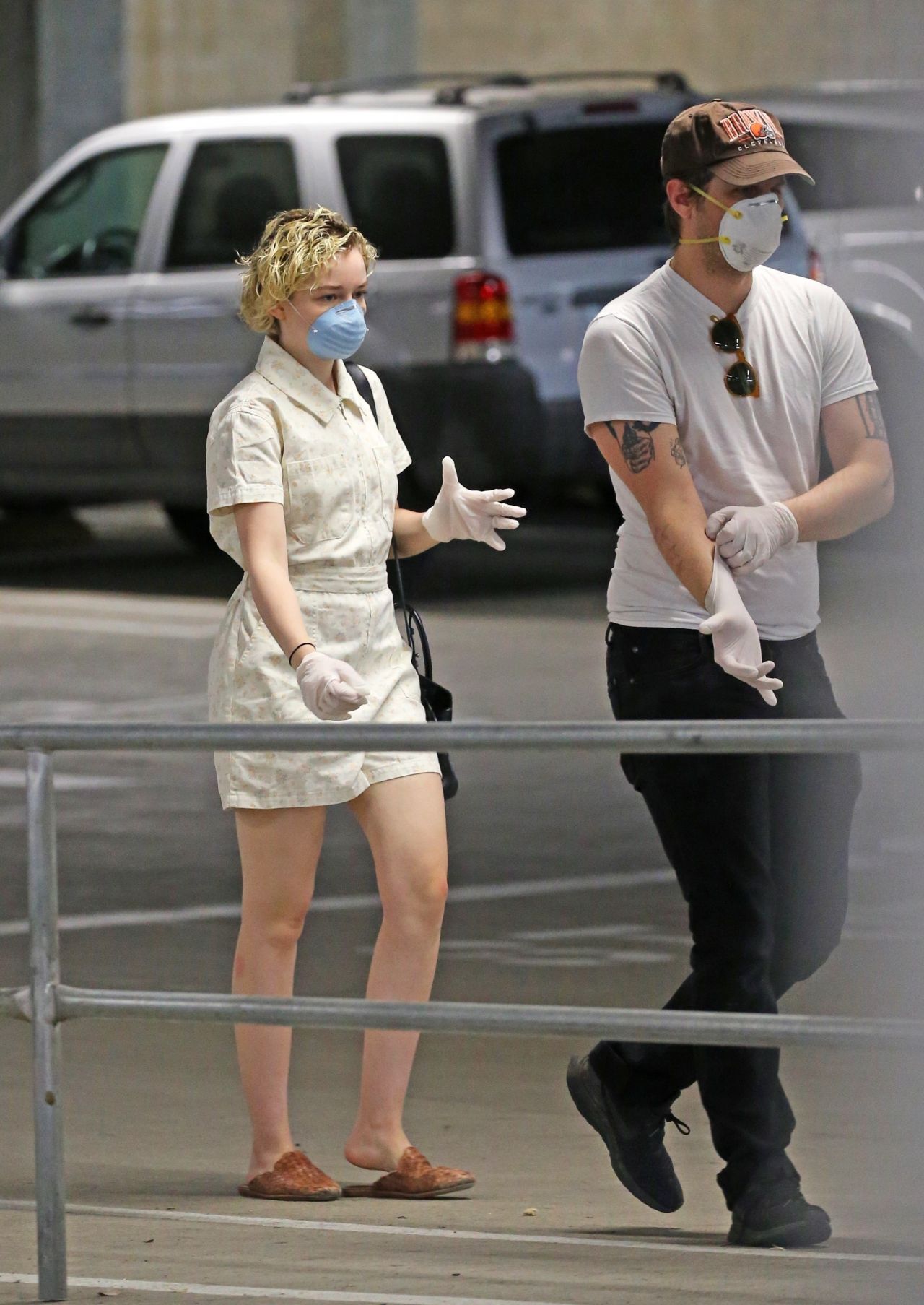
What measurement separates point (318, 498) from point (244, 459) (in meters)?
0.15

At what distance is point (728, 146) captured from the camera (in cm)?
439

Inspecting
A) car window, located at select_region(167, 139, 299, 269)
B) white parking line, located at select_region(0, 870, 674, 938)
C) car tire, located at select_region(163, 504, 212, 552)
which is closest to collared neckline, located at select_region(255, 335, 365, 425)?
white parking line, located at select_region(0, 870, 674, 938)

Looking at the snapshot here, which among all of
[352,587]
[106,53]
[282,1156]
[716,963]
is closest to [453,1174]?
[282,1156]

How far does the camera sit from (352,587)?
15.6 ft

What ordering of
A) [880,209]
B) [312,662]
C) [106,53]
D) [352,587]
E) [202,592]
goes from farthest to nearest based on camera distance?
[106,53] < [202,592] < [880,209] < [352,587] < [312,662]

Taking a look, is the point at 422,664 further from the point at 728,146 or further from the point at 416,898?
the point at 728,146

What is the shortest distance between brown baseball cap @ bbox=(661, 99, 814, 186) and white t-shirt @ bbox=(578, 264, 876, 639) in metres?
0.17

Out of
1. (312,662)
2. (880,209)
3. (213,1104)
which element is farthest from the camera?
(880,209)

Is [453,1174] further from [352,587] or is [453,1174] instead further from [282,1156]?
[352,587]

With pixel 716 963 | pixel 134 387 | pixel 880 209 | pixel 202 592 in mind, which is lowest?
pixel 202 592

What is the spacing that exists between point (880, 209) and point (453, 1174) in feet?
30.6

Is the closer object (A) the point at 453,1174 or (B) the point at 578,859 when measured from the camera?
(A) the point at 453,1174

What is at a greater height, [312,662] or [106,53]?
[312,662]

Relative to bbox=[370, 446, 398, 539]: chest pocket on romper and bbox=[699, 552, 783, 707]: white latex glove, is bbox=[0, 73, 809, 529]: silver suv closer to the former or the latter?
bbox=[370, 446, 398, 539]: chest pocket on romper
